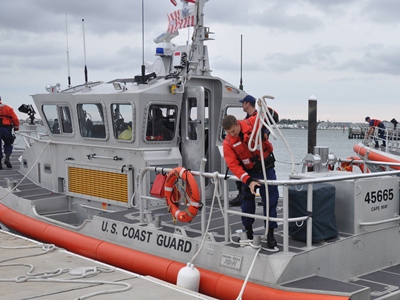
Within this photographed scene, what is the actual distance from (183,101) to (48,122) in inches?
112

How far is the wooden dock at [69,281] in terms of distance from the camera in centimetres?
515

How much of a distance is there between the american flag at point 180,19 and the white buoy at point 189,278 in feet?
14.1

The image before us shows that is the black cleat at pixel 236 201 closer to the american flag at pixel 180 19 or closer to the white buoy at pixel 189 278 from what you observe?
the white buoy at pixel 189 278

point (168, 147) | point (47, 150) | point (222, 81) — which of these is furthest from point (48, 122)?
point (222, 81)

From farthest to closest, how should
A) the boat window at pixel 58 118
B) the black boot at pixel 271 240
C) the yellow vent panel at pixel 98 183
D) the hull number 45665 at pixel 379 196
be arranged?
the boat window at pixel 58 118, the yellow vent panel at pixel 98 183, the hull number 45665 at pixel 379 196, the black boot at pixel 271 240

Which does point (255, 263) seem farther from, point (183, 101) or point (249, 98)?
point (183, 101)

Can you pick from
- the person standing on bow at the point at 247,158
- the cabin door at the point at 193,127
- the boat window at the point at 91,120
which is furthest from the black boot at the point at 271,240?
the boat window at the point at 91,120

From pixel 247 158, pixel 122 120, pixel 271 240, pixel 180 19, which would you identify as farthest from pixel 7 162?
pixel 271 240

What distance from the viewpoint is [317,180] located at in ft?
17.1

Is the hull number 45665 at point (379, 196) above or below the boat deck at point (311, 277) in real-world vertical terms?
above

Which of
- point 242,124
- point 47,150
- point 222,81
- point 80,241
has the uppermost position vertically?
point 222,81

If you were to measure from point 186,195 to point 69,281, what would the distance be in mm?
1582

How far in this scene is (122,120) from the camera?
791 cm

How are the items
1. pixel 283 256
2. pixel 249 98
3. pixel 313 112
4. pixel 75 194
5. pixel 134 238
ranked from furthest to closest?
1. pixel 313 112
2. pixel 75 194
3. pixel 134 238
4. pixel 249 98
5. pixel 283 256
